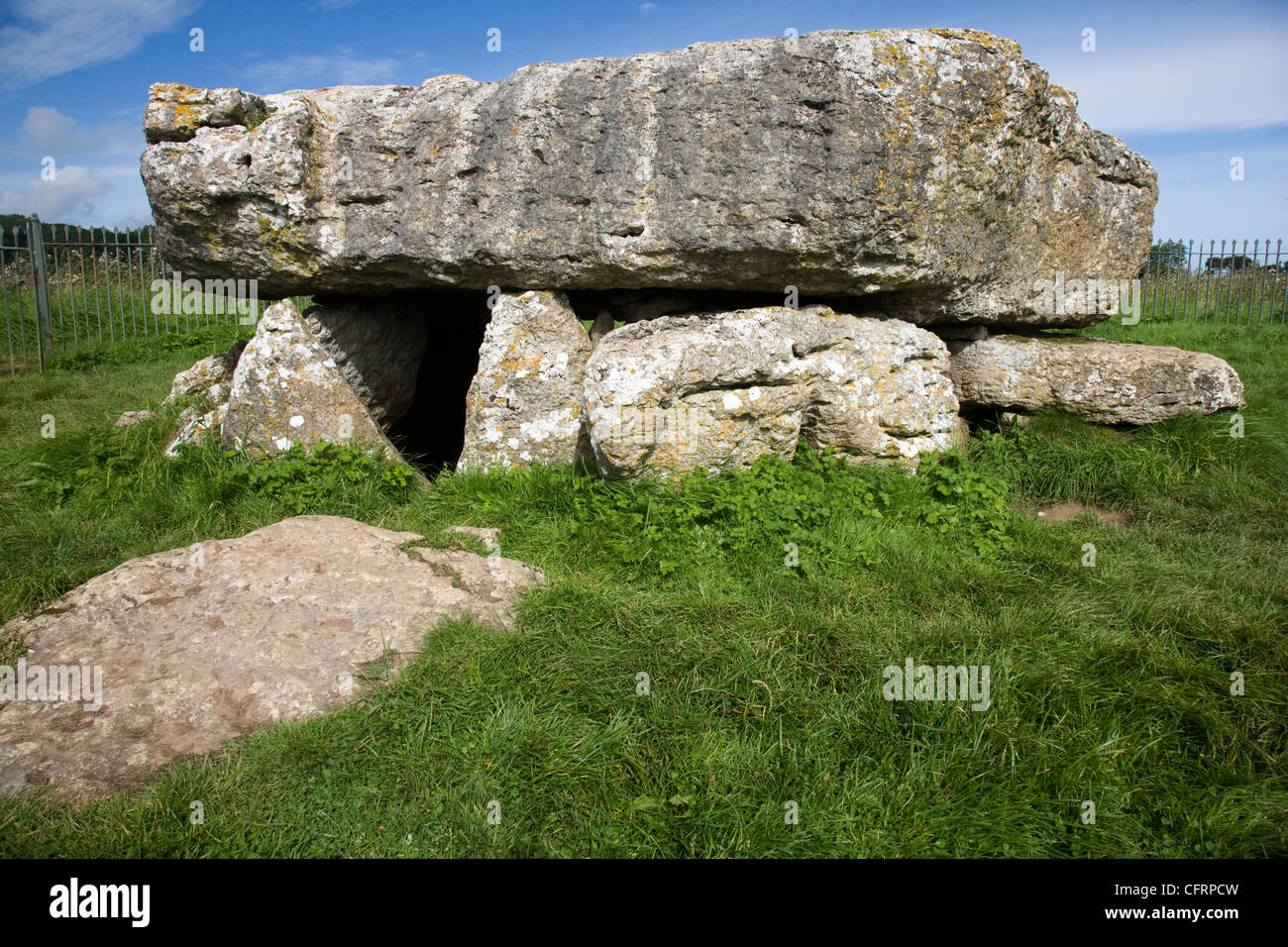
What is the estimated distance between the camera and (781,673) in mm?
3594

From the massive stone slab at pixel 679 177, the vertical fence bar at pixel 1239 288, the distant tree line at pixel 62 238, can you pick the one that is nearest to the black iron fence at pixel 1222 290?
the vertical fence bar at pixel 1239 288

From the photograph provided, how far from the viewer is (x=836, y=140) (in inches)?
194

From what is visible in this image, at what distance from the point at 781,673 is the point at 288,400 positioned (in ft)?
13.8

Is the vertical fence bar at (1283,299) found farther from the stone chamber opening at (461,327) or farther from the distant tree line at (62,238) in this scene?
the distant tree line at (62,238)

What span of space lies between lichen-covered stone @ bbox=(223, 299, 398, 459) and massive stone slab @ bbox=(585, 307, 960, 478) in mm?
2044

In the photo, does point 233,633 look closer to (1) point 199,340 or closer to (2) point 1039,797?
(2) point 1039,797

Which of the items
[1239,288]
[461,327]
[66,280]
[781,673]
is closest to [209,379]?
[461,327]

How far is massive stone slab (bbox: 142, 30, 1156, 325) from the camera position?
5004 millimetres

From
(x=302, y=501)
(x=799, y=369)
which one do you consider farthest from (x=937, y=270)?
(x=302, y=501)

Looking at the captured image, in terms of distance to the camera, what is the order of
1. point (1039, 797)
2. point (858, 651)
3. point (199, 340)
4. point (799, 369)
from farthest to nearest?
point (199, 340), point (799, 369), point (858, 651), point (1039, 797)

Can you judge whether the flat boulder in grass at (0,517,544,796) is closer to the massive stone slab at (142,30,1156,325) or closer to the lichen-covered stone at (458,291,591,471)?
the lichen-covered stone at (458,291,591,471)

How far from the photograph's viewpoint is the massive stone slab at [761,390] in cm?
495

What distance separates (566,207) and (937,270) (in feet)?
8.18
